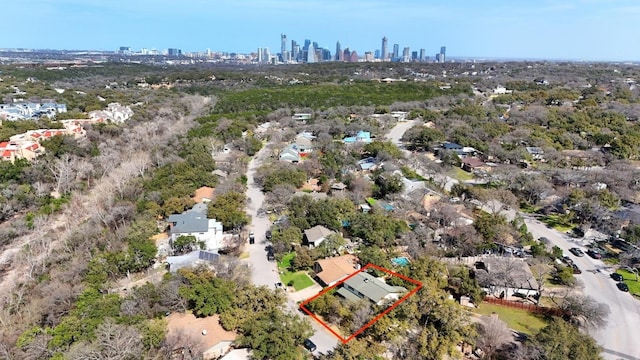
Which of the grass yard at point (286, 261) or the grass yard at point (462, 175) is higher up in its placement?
the grass yard at point (462, 175)

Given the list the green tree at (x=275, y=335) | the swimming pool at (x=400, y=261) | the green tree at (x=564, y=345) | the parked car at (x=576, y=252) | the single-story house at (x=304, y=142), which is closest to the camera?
the green tree at (x=564, y=345)

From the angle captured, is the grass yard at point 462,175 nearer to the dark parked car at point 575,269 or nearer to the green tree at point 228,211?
the dark parked car at point 575,269

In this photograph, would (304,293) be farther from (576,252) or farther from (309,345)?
(576,252)

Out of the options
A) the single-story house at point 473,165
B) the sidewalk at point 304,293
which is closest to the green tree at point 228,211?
the sidewalk at point 304,293

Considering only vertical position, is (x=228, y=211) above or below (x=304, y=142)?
below

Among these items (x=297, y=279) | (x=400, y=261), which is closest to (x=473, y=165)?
(x=400, y=261)

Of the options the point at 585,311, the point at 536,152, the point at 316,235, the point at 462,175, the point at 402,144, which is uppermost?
the point at 536,152

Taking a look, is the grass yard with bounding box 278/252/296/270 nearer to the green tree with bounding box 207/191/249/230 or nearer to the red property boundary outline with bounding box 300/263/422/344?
the red property boundary outline with bounding box 300/263/422/344

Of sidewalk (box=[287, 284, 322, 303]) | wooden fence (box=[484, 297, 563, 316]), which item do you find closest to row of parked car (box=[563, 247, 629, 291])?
wooden fence (box=[484, 297, 563, 316])
